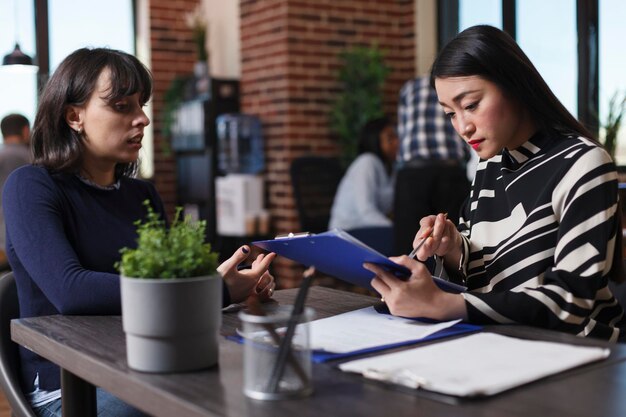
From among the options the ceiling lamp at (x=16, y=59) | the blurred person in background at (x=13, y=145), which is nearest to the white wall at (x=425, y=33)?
the ceiling lamp at (x=16, y=59)

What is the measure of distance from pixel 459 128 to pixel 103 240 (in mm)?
842

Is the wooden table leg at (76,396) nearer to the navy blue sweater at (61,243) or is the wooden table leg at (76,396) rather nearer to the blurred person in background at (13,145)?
the navy blue sweater at (61,243)

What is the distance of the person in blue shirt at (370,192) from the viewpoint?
4.50m

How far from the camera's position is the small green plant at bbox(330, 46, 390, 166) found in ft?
16.9

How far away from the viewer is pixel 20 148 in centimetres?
551

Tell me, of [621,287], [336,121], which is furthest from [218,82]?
[621,287]

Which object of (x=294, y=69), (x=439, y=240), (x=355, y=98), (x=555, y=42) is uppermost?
(x=555, y=42)

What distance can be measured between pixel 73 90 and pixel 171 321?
1.03m

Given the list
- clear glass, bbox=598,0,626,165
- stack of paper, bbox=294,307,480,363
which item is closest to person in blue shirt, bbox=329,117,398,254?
clear glass, bbox=598,0,626,165

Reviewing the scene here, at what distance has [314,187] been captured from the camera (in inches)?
195

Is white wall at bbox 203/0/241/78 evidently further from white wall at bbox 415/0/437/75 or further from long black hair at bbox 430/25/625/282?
long black hair at bbox 430/25/625/282

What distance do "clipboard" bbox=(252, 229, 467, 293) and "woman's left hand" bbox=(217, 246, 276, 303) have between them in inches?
1.8

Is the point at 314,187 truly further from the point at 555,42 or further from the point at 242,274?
the point at 242,274

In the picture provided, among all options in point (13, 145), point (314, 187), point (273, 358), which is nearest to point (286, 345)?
point (273, 358)
